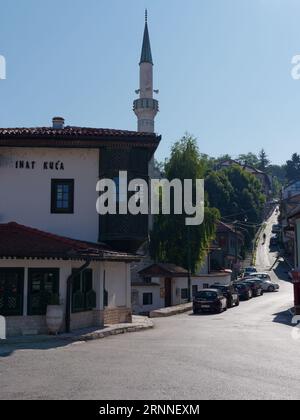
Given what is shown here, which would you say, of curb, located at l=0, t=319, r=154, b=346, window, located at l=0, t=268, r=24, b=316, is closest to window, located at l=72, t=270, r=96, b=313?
curb, located at l=0, t=319, r=154, b=346

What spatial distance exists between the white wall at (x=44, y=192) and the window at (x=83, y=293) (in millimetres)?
2883

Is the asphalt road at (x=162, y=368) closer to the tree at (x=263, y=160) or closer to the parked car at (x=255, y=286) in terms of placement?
the parked car at (x=255, y=286)

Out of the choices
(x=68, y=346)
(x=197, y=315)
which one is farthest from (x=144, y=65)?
(x=68, y=346)

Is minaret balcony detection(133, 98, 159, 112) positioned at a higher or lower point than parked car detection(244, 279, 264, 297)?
higher

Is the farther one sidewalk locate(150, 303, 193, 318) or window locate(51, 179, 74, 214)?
sidewalk locate(150, 303, 193, 318)

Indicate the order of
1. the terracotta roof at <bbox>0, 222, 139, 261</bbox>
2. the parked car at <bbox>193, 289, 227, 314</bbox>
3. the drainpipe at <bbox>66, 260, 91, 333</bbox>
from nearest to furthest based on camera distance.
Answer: the terracotta roof at <bbox>0, 222, 139, 261</bbox> → the drainpipe at <bbox>66, 260, 91, 333</bbox> → the parked car at <bbox>193, 289, 227, 314</bbox>

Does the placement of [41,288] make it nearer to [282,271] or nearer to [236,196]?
[282,271]

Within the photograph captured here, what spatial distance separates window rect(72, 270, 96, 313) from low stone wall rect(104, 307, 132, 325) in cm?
98

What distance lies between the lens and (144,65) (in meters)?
52.8

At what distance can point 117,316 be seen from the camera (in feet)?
74.8

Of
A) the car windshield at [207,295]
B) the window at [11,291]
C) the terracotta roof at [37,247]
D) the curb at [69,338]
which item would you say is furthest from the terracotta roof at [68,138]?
the car windshield at [207,295]

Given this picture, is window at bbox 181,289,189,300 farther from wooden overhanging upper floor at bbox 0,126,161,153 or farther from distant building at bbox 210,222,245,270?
distant building at bbox 210,222,245,270

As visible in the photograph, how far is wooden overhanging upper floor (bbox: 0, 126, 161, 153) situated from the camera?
912 inches

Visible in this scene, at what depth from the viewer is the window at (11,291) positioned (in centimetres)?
1841
